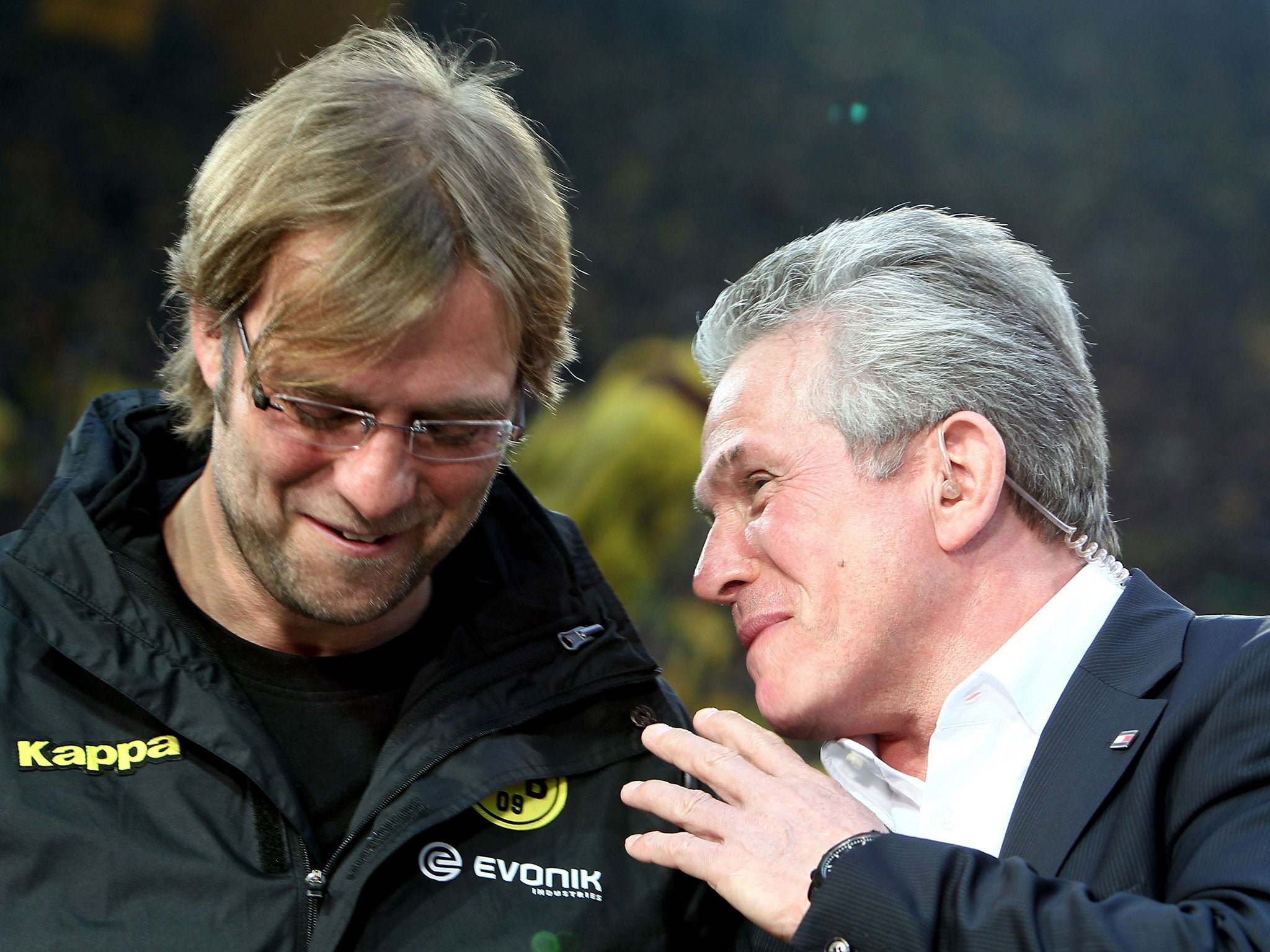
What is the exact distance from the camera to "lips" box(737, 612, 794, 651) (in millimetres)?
1832

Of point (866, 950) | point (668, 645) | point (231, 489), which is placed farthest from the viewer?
point (668, 645)

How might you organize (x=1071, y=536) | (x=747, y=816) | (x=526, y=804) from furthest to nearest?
(x=1071, y=536)
(x=526, y=804)
(x=747, y=816)

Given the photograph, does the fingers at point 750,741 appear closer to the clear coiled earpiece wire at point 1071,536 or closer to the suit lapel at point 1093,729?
the suit lapel at point 1093,729

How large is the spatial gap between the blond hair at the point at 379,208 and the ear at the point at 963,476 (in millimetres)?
645

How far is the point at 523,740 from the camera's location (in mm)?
1791

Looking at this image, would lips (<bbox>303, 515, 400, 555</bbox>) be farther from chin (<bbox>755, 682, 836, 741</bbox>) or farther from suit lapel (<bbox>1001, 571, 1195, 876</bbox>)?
suit lapel (<bbox>1001, 571, 1195, 876</bbox>)

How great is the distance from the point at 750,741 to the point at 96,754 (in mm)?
901

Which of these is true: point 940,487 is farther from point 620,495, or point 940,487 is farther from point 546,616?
point 620,495

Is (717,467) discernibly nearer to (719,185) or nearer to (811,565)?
(811,565)

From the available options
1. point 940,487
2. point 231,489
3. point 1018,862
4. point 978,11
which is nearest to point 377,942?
point 231,489

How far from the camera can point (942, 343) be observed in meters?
1.86

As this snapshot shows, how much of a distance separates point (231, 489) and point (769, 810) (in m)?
0.91

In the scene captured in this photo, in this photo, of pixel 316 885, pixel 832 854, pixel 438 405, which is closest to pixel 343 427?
pixel 438 405

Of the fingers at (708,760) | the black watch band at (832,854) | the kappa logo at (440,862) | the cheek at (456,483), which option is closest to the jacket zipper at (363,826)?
the kappa logo at (440,862)
